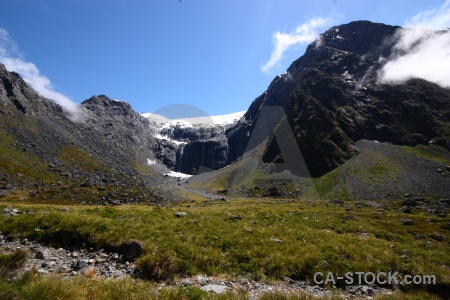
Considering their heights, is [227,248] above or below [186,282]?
above

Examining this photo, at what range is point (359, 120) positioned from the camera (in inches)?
7362

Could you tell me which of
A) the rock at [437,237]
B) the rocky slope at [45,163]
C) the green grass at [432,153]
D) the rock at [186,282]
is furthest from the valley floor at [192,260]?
the green grass at [432,153]

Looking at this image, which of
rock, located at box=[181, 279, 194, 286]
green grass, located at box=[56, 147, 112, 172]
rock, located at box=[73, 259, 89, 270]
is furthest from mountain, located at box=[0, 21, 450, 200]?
rock, located at box=[181, 279, 194, 286]

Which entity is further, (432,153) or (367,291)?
(432,153)

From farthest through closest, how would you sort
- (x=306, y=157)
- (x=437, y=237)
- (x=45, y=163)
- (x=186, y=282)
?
(x=306, y=157)
(x=45, y=163)
(x=437, y=237)
(x=186, y=282)

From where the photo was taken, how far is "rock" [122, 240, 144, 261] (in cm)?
1541

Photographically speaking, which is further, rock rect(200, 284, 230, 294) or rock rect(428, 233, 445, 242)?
rock rect(428, 233, 445, 242)

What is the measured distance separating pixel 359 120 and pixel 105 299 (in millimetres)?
205865

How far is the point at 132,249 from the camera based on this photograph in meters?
15.7

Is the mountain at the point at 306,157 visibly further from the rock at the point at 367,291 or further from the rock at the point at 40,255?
the rock at the point at 367,291

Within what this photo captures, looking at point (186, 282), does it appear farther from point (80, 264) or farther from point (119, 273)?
point (80, 264)

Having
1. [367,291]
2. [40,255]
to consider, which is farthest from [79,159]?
[367,291]

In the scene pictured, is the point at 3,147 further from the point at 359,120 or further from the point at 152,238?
the point at 359,120

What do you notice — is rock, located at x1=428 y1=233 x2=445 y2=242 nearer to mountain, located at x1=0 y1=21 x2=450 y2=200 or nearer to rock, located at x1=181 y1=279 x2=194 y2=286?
rock, located at x1=181 y1=279 x2=194 y2=286
